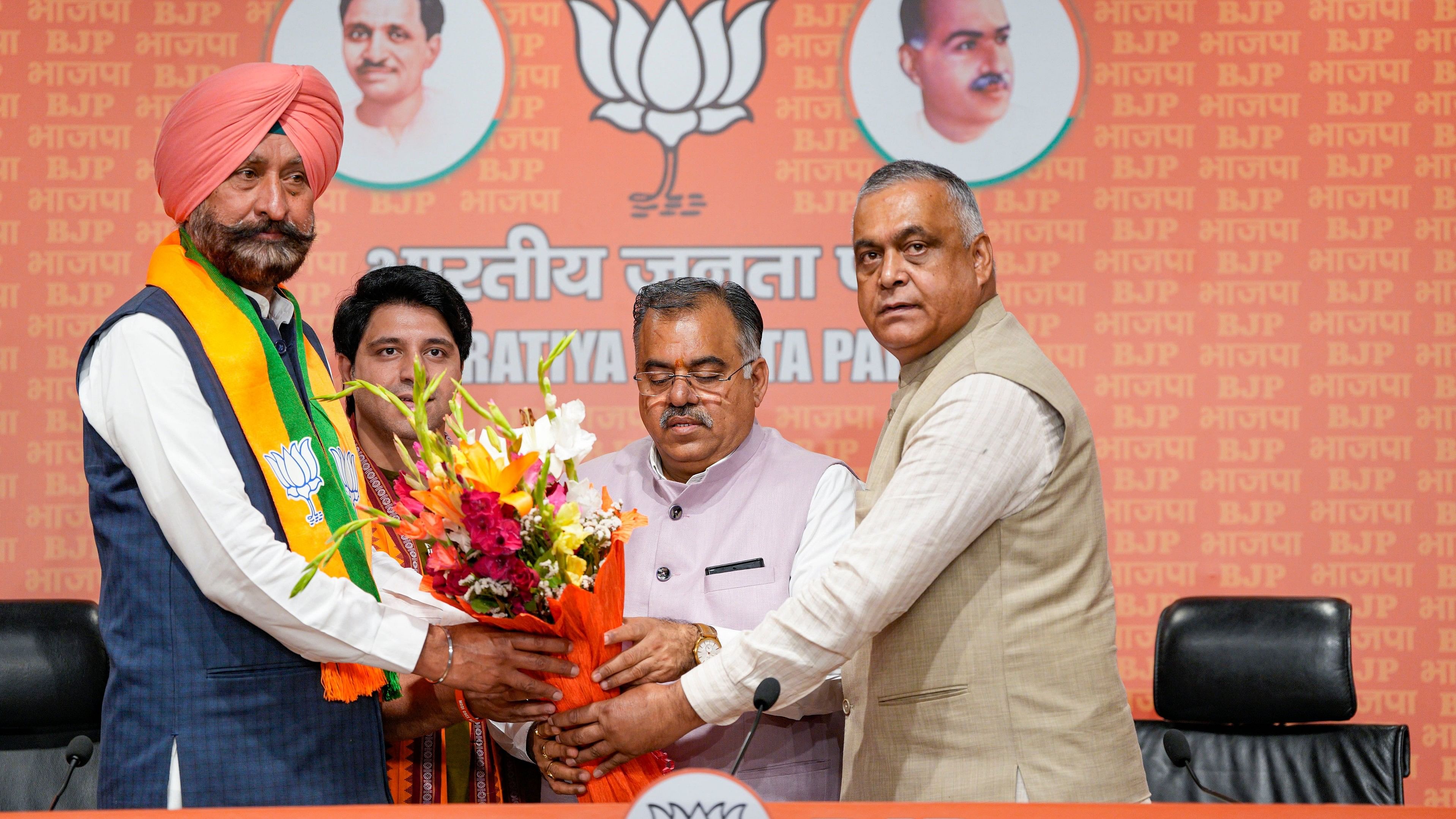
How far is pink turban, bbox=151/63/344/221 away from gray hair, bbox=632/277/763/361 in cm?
74

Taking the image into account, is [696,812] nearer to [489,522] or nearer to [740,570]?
[489,522]

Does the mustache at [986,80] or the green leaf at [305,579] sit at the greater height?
the mustache at [986,80]

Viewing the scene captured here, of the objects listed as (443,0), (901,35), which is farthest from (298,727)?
(901,35)

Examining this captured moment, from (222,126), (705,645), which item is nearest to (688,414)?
(705,645)

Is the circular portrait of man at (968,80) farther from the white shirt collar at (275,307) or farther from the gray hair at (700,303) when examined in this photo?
the white shirt collar at (275,307)

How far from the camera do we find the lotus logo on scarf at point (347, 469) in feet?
6.89

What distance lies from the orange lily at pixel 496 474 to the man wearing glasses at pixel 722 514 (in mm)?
453

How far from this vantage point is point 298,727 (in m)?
1.94

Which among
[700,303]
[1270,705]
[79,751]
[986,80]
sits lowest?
[1270,705]

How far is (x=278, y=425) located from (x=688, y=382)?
0.79 metres

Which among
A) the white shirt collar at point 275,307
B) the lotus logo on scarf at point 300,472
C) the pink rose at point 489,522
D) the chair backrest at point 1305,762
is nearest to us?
the pink rose at point 489,522

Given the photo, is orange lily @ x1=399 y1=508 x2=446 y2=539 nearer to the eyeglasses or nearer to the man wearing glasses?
the man wearing glasses

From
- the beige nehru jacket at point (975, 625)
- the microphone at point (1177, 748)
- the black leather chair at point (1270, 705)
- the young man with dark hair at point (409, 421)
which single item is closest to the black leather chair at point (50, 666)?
the young man with dark hair at point (409, 421)

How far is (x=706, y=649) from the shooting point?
6.97ft
